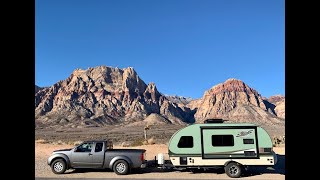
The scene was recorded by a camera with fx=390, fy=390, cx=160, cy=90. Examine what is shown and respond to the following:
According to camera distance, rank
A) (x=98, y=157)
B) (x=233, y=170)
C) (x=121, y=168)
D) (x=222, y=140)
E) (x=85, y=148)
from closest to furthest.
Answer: (x=233, y=170) < (x=222, y=140) < (x=121, y=168) < (x=98, y=157) < (x=85, y=148)

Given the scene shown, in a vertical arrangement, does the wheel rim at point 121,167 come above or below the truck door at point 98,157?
below

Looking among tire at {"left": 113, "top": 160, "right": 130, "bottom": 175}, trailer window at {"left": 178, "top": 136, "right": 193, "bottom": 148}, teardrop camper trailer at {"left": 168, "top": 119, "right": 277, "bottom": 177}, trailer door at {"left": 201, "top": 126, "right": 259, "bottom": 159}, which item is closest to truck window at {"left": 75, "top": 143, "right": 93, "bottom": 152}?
tire at {"left": 113, "top": 160, "right": 130, "bottom": 175}

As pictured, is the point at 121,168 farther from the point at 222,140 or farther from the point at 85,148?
the point at 222,140

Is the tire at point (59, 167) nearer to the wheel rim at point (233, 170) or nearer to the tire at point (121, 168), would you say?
the tire at point (121, 168)

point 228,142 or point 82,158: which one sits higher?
point 228,142

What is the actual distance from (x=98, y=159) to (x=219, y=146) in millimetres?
5842

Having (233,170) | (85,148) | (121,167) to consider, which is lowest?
(233,170)

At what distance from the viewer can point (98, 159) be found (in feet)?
62.0

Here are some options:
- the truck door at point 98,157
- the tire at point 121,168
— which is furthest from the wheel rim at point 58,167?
the tire at point 121,168

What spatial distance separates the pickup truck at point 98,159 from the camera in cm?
1872

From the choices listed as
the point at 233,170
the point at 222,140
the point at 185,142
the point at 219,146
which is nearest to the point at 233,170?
the point at 233,170

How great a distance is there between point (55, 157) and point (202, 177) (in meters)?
7.15

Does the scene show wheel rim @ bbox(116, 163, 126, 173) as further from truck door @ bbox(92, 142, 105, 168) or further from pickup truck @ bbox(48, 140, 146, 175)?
truck door @ bbox(92, 142, 105, 168)
